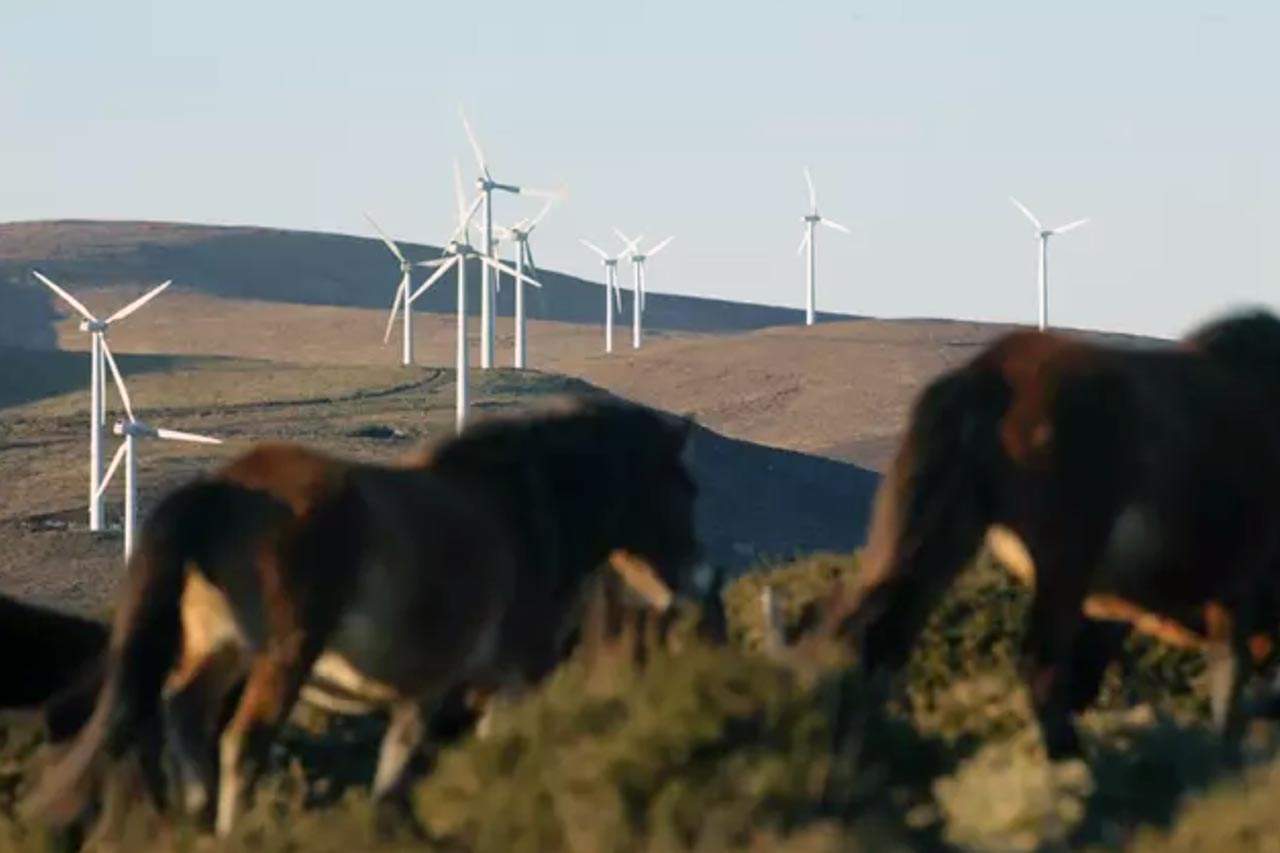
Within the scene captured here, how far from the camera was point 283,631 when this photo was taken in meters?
9.93

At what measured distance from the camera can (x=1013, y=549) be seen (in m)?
10.4

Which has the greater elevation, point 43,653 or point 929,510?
point 929,510

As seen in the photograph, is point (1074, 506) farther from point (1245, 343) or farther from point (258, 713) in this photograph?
point (258, 713)

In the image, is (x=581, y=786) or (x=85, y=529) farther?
(x=85, y=529)

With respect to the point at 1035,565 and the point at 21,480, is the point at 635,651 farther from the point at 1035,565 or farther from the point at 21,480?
the point at 21,480

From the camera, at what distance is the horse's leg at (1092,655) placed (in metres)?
11.0

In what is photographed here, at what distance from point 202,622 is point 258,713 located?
395mm

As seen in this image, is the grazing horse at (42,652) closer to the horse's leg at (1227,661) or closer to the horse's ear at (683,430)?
the horse's ear at (683,430)

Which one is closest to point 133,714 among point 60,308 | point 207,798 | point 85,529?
point 207,798

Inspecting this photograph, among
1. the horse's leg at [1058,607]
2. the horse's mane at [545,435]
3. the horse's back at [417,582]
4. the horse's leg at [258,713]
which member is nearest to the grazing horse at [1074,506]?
the horse's leg at [1058,607]

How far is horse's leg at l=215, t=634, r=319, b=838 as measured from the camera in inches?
391

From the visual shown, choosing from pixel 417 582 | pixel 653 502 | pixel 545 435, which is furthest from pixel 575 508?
pixel 417 582

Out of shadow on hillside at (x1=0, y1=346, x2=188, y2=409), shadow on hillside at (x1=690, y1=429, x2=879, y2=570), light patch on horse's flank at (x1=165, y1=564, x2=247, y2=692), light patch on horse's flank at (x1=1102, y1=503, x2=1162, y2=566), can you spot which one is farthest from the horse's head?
shadow on hillside at (x1=0, y1=346, x2=188, y2=409)

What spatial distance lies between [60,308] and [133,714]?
183m
